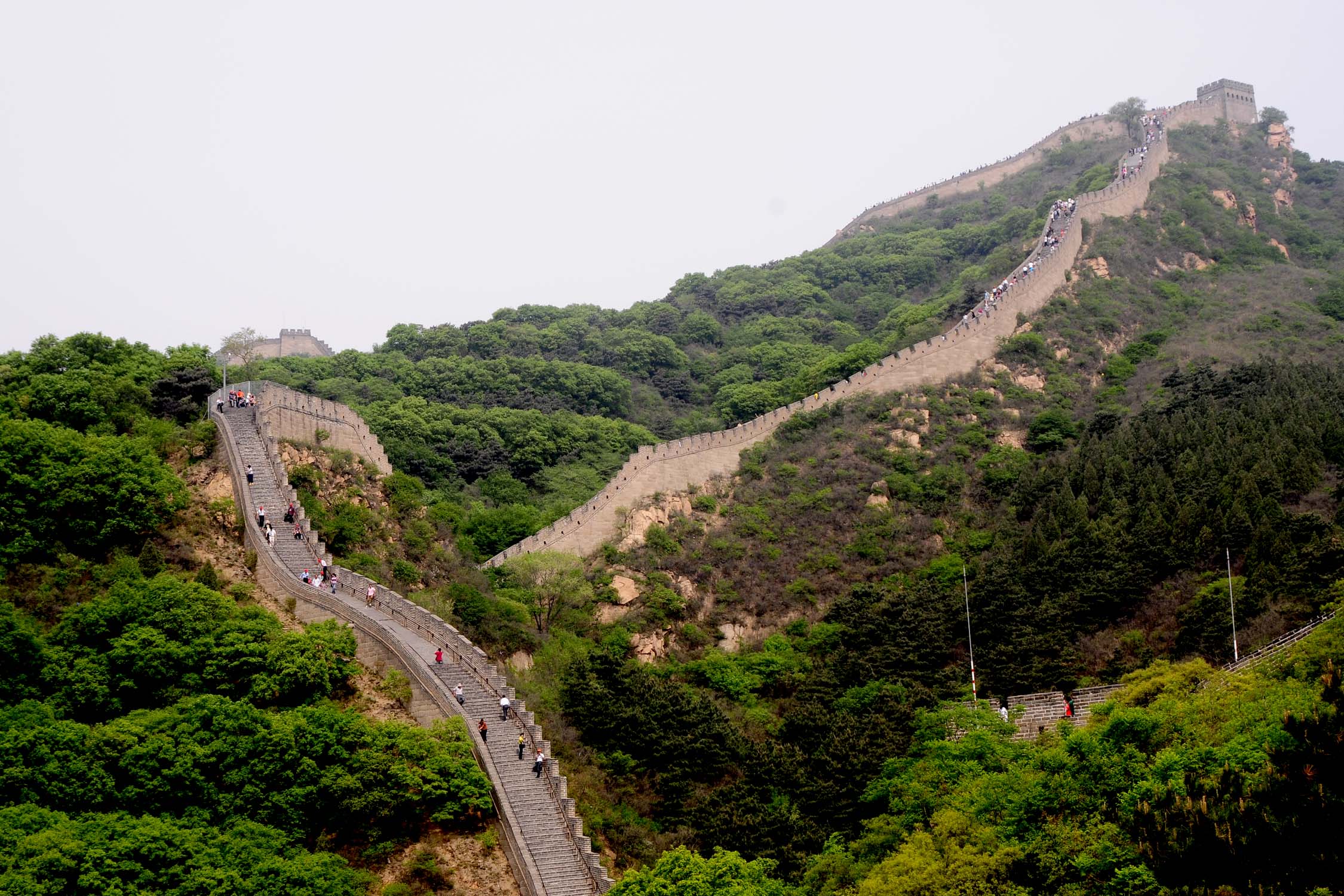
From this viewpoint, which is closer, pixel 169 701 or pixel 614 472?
pixel 169 701

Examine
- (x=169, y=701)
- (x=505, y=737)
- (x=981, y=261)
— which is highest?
(x=981, y=261)

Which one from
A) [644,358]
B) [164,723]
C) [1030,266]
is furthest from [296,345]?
[164,723]

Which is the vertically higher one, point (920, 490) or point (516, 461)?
point (516, 461)

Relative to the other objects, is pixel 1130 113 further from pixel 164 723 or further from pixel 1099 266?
pixel 164 723

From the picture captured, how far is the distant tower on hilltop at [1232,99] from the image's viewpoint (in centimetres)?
9038

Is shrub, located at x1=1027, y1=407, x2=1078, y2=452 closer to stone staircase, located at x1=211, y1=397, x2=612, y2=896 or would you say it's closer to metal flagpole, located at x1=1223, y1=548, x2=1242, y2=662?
metal flagpole, located at x1=1223, y1=548, x2=1242, y2=662

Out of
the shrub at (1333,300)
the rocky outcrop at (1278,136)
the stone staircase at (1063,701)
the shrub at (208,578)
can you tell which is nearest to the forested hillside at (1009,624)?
the shrub at (1333,300)

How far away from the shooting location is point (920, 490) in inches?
1953

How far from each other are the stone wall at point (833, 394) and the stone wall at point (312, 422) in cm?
469

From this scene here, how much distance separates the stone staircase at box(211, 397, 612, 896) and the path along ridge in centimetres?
754

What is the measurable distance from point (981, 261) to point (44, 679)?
200 ft

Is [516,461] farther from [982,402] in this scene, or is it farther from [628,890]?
[628,890]

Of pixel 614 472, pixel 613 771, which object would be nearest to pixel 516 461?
pixel 614 472

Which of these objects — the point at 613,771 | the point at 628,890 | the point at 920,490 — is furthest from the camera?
the point at 920,490
